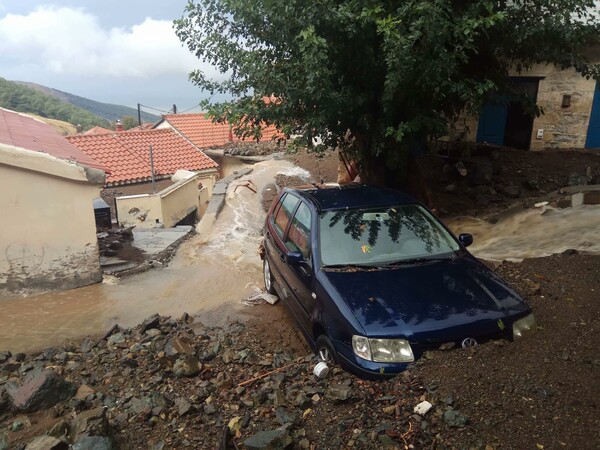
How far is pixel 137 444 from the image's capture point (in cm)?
298

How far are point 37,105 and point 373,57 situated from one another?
48.1 metres

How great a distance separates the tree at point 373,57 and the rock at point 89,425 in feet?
15.2

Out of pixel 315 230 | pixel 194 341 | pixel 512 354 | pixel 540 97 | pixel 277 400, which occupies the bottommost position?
pixel 194 341

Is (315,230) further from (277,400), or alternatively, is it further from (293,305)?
(277,400)

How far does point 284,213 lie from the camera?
589cm

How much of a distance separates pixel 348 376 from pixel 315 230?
1642 millimetres

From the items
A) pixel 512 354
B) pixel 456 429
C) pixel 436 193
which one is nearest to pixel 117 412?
pixel 456 429

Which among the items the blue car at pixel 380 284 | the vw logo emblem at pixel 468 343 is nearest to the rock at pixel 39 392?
the blue car at pixel 380 284

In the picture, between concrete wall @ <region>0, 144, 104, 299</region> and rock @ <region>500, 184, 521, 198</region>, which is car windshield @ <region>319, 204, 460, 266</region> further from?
rock @ <region>500, 184, 521, 198</region>

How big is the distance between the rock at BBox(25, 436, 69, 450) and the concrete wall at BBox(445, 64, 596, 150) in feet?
35.1

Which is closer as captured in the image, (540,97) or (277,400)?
(277,400)

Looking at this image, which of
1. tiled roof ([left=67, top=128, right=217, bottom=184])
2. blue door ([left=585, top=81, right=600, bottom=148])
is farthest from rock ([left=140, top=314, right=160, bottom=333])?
blue door ([left=585, top=81, right=600, bottom=148])

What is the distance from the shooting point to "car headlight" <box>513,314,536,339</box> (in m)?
3.71

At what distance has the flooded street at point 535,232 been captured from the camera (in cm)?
696
